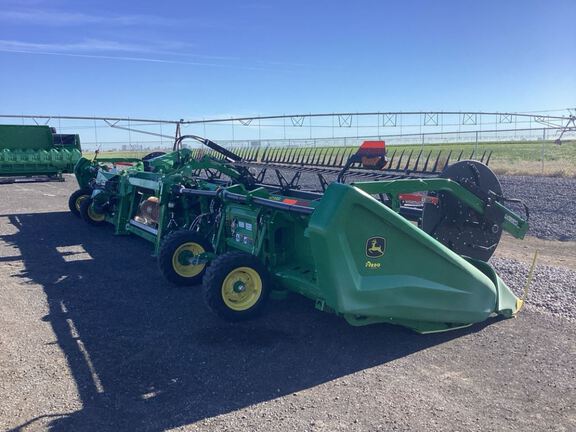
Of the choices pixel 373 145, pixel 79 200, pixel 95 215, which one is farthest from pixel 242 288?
pixel 79 200

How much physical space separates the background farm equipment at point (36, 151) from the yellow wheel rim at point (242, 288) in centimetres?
1144

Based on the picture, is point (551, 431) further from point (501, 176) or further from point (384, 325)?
point (501, 176)

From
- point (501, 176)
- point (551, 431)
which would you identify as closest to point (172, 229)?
point (551, 431)

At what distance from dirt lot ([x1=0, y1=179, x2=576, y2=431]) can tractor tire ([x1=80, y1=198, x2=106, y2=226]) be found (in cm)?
479

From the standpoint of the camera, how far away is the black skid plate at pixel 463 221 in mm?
5258

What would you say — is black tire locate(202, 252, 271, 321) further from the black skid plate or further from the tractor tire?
the tractor tire

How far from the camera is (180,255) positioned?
641 cm

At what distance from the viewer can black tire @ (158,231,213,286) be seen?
20.6 feet

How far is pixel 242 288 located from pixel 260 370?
45.3 inches

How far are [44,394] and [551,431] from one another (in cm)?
343

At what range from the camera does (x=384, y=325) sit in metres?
4.96

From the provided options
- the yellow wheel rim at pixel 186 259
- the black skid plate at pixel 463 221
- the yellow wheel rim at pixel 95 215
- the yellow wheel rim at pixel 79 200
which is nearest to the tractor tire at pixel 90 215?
the yellow wheel rim at pixel 95 215

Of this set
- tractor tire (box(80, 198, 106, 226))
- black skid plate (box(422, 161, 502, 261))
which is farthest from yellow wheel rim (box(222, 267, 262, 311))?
tractor tire (box(80, 198, 106, 226))

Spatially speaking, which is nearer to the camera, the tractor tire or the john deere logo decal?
the john deere logo decal
